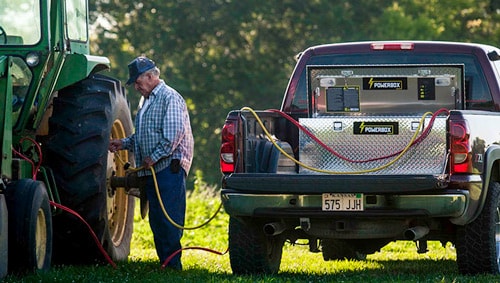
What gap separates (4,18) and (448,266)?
4.82 meters

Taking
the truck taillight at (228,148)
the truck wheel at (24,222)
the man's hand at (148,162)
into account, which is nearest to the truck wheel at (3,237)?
the truck wheel at (24,222)

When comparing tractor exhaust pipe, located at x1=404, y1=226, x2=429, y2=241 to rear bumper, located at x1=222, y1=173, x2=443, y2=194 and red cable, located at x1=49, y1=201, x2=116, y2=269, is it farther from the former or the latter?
red cable, located at x1=49, y1=201, x2=116, y2=269

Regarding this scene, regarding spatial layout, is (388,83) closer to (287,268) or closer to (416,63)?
(416,63)

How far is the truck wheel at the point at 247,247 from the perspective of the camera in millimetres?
11117

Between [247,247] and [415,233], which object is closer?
[415,233]

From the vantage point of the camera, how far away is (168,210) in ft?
39.9

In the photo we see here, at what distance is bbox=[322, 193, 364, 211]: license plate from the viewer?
414 inches

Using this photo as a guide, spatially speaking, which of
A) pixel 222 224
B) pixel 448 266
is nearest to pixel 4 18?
pixel 448 266

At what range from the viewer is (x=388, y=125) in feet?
37.1

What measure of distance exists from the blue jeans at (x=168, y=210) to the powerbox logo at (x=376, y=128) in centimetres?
183

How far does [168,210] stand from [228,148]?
1.40 metres

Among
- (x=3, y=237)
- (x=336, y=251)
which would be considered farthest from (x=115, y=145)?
(x=336, y=251)

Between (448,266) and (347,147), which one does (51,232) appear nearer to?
(347,147)

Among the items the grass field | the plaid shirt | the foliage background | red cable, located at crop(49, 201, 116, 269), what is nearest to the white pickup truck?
the grass field
